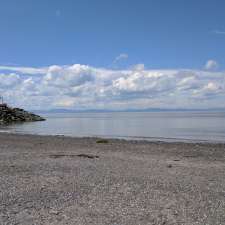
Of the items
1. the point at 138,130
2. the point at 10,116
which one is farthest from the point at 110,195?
the point at 10,116

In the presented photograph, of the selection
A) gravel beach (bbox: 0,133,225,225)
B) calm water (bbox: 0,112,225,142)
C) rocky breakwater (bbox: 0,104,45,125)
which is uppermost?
rocky breakwater (bbox: 0,104,45,125)

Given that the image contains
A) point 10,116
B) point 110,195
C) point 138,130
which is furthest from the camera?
point 10,116

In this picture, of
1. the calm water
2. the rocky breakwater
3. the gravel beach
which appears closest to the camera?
the gravel beach

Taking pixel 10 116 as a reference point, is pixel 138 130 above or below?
below

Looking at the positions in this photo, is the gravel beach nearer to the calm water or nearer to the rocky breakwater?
the calm water

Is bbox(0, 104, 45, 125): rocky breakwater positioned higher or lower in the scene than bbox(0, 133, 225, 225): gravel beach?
higher

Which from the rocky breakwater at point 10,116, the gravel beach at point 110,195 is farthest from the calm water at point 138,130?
the gravel beach at point 110,195

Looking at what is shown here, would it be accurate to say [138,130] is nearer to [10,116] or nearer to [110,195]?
[10,116]

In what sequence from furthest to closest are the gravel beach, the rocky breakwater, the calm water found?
the rocky breakwater → the calm water → the gravel beach

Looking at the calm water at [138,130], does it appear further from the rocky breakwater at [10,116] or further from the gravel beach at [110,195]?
the gravel beach at [110,195]

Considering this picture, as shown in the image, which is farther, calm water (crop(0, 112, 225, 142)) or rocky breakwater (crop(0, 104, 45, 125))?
rocky breakwater (crop(0, 104, 45, 125))

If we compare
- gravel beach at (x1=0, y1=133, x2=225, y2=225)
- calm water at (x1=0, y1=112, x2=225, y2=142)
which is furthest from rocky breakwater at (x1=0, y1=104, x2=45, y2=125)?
gravel beach at (x1=0, y1=133, x2=225, y2=225)

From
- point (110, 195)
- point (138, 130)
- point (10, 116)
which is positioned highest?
point (10, 116)

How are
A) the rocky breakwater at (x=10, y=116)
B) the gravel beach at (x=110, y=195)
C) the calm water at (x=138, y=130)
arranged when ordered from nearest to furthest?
the gravel beach at (x=110, y=195)
the calm water at (x=138, y=130)
the rocky breakwater at (x=10, y=116)
